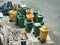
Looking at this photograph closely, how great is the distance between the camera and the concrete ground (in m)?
4.90

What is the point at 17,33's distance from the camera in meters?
3.80

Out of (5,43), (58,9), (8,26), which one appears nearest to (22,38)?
(5,43)

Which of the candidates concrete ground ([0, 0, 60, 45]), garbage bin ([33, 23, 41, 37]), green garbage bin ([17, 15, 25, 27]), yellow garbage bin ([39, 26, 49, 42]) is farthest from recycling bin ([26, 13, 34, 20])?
concrete ground ([0, 0, 60, 45])

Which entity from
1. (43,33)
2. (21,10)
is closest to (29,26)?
(43,33)

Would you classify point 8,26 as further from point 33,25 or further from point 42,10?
point 42,10

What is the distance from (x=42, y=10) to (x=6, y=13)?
6.35 ft

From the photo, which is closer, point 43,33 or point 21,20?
point 43,33

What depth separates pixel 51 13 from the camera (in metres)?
6.17

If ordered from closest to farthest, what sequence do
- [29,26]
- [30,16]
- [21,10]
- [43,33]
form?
[43,33], [29,26], [30,16], [21,10]

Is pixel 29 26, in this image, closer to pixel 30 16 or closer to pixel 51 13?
pixel 30 16

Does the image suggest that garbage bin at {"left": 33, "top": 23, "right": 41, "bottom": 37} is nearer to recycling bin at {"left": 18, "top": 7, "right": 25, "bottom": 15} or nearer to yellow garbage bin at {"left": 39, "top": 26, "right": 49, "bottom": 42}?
yellow garbage bin at {"left": 39, "top": 26, "right": 49, "bottom": 42}

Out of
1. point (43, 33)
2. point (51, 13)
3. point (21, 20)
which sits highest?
point (21, 20)

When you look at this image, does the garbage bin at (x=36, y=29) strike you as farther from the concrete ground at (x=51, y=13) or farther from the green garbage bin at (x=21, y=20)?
the concrete ground at (x=51, y=13)

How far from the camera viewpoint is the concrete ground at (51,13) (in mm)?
4895
